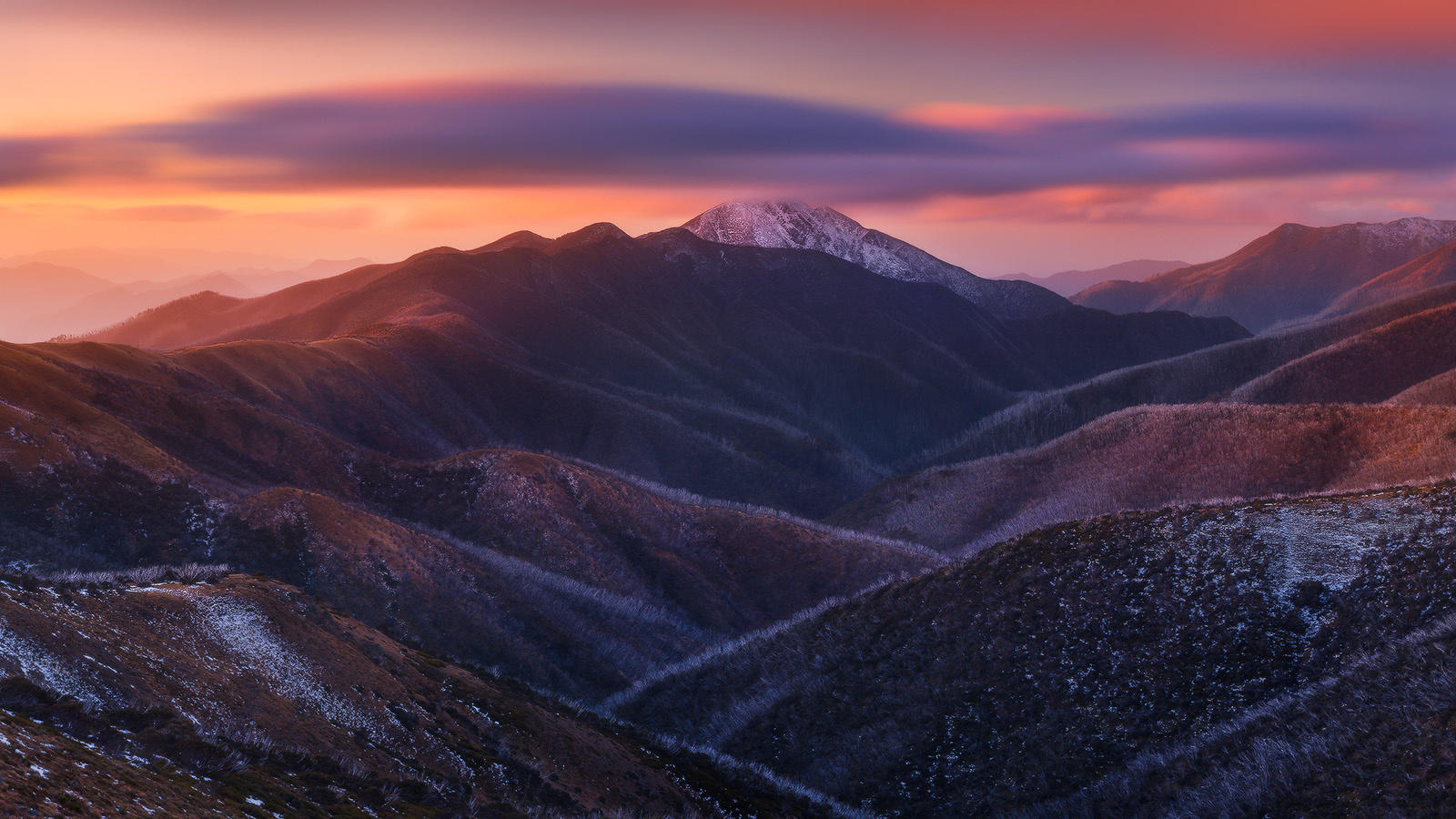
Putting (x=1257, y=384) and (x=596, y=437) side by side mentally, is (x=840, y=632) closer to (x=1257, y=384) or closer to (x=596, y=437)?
(x=596, y=437)

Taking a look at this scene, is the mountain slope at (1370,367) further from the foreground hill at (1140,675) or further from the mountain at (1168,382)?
the foreground hill at (1140,675)

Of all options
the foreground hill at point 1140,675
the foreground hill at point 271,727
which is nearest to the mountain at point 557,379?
the foreground hill at point 1140,675

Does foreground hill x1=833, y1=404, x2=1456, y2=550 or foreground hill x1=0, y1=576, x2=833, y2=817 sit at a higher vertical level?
foreground hill x1=0, y1=576, x2=833, y2=817

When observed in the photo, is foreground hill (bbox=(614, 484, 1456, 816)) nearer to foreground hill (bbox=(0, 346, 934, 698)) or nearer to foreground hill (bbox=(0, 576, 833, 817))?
foreground hill (bbox=(0, 576, 833, 817))

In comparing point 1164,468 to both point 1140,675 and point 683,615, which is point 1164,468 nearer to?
point 683,615

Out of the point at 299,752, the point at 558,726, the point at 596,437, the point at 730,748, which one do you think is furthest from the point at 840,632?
the point at 596,437

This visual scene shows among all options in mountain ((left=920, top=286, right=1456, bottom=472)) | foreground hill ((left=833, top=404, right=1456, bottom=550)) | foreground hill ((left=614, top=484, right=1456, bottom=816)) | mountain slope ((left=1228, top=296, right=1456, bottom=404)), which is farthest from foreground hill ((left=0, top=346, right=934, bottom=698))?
mountain ((left=920, top=286, right=1456, bottom=472))

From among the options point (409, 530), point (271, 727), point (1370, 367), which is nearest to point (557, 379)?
point (409, 530)
